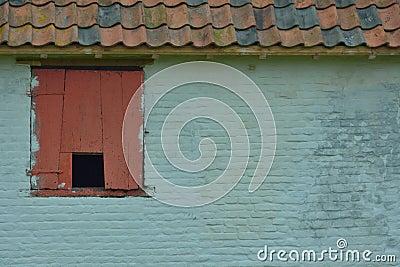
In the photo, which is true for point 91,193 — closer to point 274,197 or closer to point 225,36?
point 274,197

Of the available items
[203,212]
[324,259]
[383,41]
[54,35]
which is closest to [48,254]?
[203,212]

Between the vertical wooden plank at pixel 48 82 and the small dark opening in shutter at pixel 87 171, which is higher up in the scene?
the vertical wooden plank at pixel 48 82

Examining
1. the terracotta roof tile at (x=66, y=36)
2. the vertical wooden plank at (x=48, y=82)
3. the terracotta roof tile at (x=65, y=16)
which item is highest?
the terracotta roof tile at (x=65, y=16)

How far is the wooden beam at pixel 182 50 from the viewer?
23.5 ft

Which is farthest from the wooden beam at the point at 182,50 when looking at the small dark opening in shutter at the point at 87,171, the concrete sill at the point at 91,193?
the small dark opening in shutter at the point at 87,171

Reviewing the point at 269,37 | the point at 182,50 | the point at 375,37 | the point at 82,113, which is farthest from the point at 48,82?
the point at 375,37

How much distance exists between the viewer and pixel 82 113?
7.55 meters

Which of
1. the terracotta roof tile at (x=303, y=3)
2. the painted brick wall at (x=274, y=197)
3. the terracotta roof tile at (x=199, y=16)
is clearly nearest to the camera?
the terracotta roof tile at (x=199, y=16)

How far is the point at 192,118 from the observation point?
304 inches

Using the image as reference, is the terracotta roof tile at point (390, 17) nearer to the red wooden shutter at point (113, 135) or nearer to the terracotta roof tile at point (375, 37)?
the terracotta roof tile at point (375, 37)

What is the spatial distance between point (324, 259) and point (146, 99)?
2648 mm

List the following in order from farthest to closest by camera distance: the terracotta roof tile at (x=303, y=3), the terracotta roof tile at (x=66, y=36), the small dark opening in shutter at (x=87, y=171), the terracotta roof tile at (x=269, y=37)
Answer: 1. the small dark opening in shutter at (x=87, y=171)
2. the terracotta roof tile at (x=303, y=3)
3. the terracotta roof tile at (x=269, y=37)
4. the terracotta roof tile at (x=66, y=36)

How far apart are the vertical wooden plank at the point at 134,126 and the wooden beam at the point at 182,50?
0.32m

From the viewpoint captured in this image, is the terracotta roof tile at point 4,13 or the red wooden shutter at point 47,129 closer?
the terracotta roof tile at point 4,13
